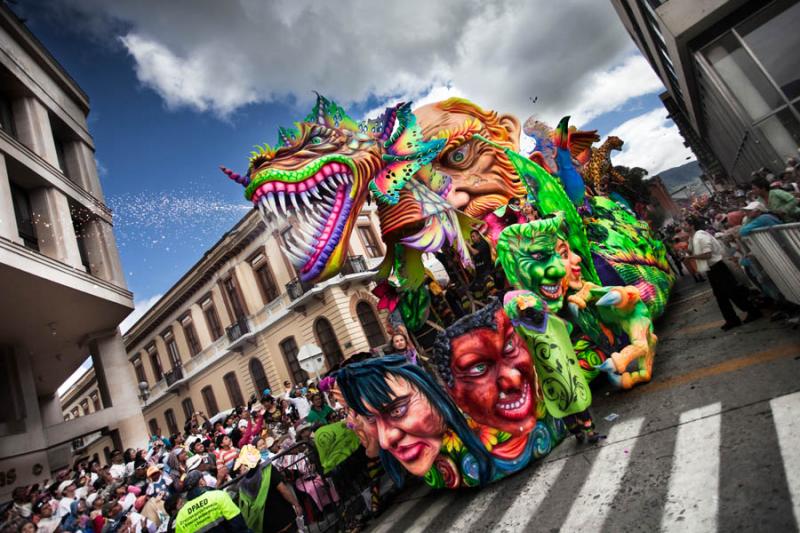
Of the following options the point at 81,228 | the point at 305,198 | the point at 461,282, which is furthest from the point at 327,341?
the point at 305,198

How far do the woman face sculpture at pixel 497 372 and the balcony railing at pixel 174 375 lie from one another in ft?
92.9

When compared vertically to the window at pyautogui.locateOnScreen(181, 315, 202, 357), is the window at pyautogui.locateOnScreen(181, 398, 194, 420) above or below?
Result: below

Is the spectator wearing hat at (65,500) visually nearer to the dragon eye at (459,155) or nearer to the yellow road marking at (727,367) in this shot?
the dragon eye at (459,155)

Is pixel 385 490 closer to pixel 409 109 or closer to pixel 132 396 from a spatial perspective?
pixel 409 109

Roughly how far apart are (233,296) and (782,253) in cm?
2321

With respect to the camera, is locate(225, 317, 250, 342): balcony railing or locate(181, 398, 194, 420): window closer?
locate(225, 317, 250, 342): balcony railing

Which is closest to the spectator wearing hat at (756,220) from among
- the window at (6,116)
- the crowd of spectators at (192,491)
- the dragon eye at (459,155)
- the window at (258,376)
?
the dragon eye at (459,155)

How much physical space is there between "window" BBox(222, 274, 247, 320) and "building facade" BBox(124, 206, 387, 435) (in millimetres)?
55

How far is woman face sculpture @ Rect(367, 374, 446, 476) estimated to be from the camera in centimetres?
347

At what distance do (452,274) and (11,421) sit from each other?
1221 centimetres

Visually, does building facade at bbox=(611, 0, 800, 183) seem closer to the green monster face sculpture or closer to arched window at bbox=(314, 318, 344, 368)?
the green monster face sculpture

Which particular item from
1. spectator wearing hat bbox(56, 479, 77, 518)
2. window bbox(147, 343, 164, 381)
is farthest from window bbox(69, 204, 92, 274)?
window bbox(147, 343, 164, 381)

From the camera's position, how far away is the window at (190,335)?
25953 millimetres

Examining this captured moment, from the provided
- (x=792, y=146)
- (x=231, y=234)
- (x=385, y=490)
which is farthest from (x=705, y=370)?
(x=231, y=234)
